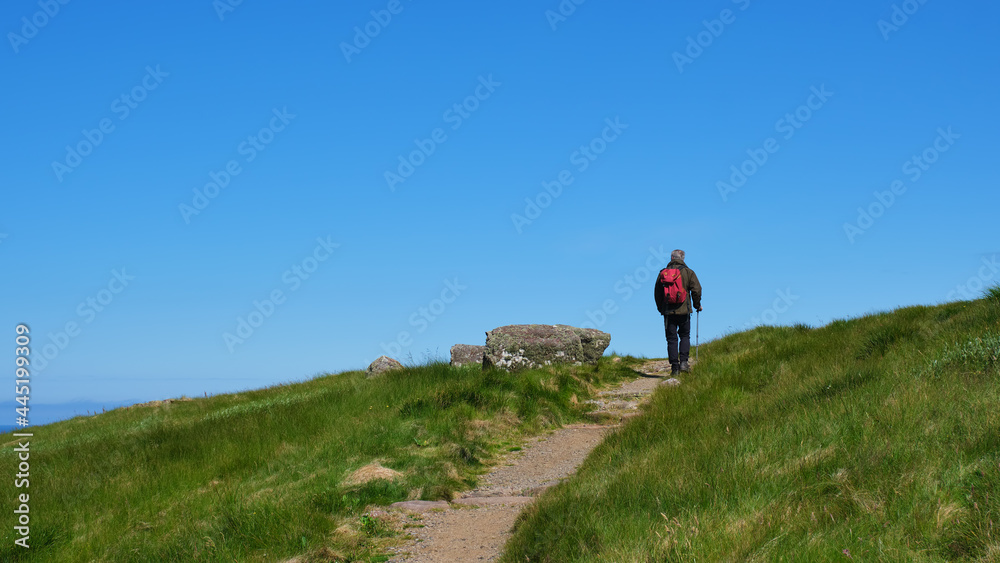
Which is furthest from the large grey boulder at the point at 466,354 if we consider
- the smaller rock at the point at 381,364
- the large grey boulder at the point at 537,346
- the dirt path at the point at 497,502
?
the dirt path at the point at 497,502

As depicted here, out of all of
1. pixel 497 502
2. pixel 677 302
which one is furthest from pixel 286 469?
pixel 677 302

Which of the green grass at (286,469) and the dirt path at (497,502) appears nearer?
the dirt path at (497,502)

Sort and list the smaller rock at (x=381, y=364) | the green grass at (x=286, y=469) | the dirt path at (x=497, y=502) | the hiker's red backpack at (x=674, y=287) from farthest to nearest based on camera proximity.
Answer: the smaller rock at (x=381, y=364) → the hiker's red backpack at (x=674, y=287) → the green grass at (x=286, y=469) → the dirt path at (x=497, y=502)

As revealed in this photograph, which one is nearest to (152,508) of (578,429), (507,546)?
(507,546)

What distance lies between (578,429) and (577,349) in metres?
4.93

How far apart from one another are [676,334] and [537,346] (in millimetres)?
3421

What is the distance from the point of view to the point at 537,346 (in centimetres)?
1648

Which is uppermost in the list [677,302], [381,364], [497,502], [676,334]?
[381,364]

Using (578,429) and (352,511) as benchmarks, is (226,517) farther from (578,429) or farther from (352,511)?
(578,429)

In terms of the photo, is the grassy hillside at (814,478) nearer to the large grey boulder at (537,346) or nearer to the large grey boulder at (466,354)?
the large grey boulder at (537,346)

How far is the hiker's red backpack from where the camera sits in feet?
52.7

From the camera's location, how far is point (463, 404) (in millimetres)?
12273

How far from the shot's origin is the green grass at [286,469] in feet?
24.7

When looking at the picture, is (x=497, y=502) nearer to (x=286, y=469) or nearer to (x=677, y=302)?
(x=286, y=469)
